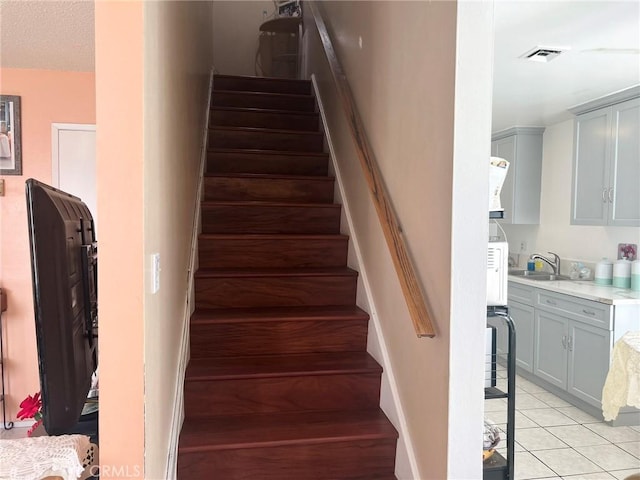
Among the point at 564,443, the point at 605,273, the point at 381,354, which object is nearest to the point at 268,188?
the point at 381,354

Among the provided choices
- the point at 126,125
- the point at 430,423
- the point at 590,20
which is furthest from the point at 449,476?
the point at 590,20

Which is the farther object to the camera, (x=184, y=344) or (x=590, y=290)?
(x=590, y=290)

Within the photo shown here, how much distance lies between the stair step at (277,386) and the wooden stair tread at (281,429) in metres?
0.04

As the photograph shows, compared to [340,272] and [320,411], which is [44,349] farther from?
[340,272]

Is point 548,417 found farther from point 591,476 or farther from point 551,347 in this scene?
point 591,476

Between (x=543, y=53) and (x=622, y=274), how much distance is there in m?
2.12

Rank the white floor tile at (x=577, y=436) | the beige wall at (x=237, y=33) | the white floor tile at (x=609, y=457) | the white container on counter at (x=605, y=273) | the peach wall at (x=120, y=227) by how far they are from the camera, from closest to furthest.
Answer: the peach wall at (x=120, y=227)
the white floor tile at (x=609, y=457)
the white floor tile at (x=577, y=436)
the white container on counter at (x=605, y=273)
the beige wall at (x=237, y=33)

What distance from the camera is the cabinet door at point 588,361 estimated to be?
3.44 m

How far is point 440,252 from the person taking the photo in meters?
1.49

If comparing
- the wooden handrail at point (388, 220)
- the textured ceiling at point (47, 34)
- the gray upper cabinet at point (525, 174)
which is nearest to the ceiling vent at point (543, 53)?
the wooden handrail at point (388, 220)

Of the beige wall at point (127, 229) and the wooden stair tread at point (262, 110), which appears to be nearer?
the beige wall at point (127, 229)

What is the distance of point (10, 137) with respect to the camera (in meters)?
3.34

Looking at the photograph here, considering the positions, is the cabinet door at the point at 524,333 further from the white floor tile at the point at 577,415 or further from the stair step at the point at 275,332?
the stair step at the point at 275,332

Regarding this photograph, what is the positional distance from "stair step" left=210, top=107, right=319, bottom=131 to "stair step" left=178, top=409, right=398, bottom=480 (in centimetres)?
239
